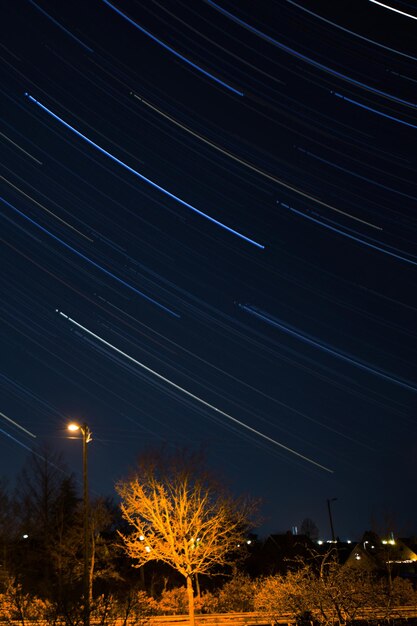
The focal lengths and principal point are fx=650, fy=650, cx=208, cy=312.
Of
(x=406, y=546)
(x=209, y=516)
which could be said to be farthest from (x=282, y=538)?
(x=209, y=516)

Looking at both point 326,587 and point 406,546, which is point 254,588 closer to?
point 326,587

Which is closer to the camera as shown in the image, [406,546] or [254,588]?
[254,588]

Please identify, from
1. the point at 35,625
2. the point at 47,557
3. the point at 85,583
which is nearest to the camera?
the point at 35,625

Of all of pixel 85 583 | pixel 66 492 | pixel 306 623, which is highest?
pixel 66 492

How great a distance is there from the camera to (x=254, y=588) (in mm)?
28438

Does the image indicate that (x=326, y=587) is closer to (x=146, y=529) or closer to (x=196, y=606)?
(x=146, y=529)

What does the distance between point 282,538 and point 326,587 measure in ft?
192

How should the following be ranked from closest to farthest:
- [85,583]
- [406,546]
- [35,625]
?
[35,625] < [85,583] < [406,546]

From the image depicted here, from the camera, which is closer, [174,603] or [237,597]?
[237,597]

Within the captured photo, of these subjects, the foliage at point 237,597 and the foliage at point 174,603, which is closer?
the foliage at point 237,597

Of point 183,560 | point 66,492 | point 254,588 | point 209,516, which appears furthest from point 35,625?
point 66,492

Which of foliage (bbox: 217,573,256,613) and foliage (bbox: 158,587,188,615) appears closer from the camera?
foliage (bbox: 217,573,256,613)

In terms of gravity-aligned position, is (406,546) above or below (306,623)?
above

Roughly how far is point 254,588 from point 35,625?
54.4ft
